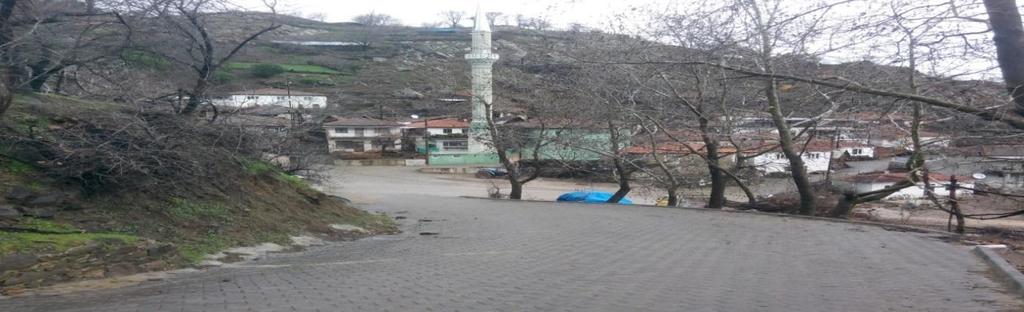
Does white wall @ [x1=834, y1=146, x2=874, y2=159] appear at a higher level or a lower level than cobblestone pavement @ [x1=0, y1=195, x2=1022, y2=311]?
higher

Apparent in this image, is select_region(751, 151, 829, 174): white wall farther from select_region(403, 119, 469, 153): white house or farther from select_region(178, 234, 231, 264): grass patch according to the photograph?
select_region(403, 119, 469, 153): white house

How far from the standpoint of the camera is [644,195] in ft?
97.0

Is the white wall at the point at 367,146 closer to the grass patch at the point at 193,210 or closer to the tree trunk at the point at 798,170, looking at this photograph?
the tree trunk at the point at 798,170

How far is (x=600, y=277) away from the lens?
783 centimetres

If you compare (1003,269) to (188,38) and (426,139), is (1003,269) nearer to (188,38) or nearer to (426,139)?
(188,38)

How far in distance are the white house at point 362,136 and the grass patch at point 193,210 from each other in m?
45.9

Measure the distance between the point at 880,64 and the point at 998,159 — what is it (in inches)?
148

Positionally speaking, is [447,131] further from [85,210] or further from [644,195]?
[85,210]

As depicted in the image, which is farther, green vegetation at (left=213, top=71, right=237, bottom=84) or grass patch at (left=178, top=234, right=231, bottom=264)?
green vegetation at (left=213, top=71, right=237, bottom=84)

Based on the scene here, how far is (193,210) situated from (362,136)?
160ft

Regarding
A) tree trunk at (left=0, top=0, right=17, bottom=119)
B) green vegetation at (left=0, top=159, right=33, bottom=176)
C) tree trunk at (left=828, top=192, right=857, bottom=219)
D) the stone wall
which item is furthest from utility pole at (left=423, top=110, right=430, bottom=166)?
the stone wall

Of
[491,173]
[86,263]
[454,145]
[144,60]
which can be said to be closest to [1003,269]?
[86,263]

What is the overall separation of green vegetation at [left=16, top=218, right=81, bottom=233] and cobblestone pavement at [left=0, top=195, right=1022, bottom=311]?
158 centimetres

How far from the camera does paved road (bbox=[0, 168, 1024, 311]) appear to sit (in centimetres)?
612
